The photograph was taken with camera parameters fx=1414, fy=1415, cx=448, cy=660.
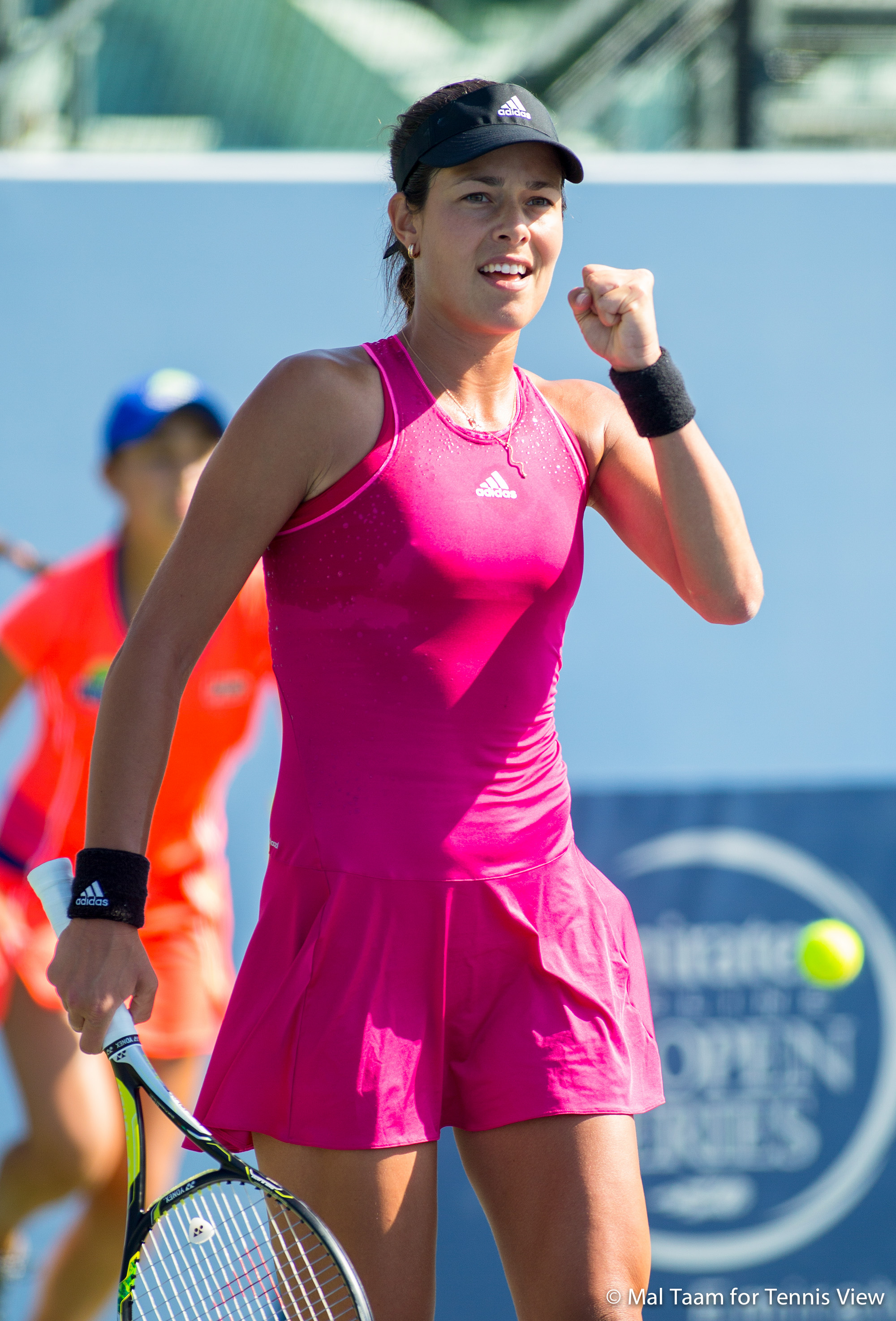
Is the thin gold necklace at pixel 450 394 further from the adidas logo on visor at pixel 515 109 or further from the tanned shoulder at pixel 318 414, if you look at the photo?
the adidas logo on visor at pixel 515 109

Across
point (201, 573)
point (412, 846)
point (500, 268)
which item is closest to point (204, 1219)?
point (412, 846)

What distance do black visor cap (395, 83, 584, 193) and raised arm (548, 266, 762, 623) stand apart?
0.55 ft

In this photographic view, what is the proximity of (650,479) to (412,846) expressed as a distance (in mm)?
592

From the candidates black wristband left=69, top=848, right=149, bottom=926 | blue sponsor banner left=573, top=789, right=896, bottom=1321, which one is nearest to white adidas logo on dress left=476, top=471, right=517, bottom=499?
black wristband left=69, top=848, right=149, bottom=926

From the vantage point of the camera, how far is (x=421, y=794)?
5.27 ft

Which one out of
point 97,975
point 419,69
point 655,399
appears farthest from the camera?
point 419,69

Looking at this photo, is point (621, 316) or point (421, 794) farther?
point (621, 316)

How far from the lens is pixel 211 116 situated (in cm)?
406

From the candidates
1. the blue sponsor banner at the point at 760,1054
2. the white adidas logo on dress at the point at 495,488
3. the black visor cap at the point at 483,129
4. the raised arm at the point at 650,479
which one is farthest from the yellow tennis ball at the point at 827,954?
the black visor cap at the point at 483,129

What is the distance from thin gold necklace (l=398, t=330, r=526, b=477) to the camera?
1.69m

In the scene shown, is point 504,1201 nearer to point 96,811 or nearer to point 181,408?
point 96,811

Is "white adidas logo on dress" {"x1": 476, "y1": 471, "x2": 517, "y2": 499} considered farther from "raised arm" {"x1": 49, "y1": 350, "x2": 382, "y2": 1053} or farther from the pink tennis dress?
"raised arm" {"x1": 49, "y1": 350, "x2": 382, "y2": 1053}

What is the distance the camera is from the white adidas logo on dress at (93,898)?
4.92ft

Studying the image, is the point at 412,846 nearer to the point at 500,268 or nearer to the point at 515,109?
the point at 500,268
